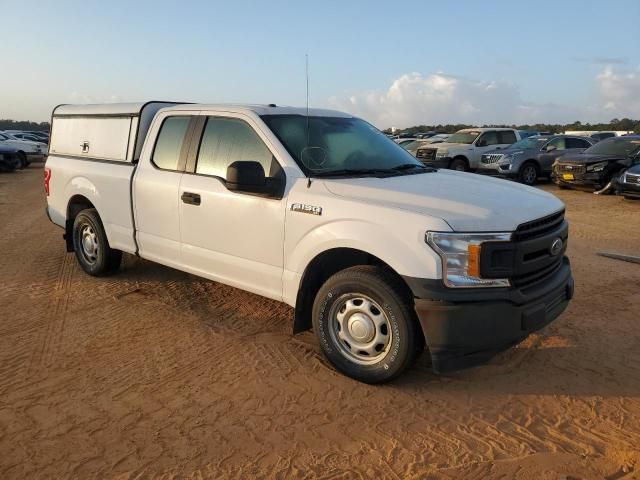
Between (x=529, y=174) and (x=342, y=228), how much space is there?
48.9ft

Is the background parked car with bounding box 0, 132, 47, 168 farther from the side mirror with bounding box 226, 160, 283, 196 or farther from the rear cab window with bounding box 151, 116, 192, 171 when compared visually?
the side mirror with bounding box 226, 160, 283, 196

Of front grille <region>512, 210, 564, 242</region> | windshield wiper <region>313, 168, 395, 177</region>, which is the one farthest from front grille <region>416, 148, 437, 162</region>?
front grille <region>512, 210, 564, 242</region>

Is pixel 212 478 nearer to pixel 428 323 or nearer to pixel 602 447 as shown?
pixel 428 323

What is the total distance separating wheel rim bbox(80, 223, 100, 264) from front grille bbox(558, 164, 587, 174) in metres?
13.0

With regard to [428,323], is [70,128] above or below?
above

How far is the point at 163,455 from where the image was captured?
9.61ft

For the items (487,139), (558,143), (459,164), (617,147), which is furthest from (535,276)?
(487,139)

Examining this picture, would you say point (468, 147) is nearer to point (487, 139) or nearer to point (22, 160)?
point (487, 139)

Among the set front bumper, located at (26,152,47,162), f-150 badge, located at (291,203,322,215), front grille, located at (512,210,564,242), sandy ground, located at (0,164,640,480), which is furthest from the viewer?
front bumper, located at (26,152,47,162)

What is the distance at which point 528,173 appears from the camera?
Result: 17.0 meters

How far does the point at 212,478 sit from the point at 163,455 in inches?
14.2

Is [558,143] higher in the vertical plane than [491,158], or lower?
higher

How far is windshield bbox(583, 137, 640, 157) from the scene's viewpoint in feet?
48.3

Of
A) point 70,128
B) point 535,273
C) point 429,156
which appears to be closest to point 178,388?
point 535,273
